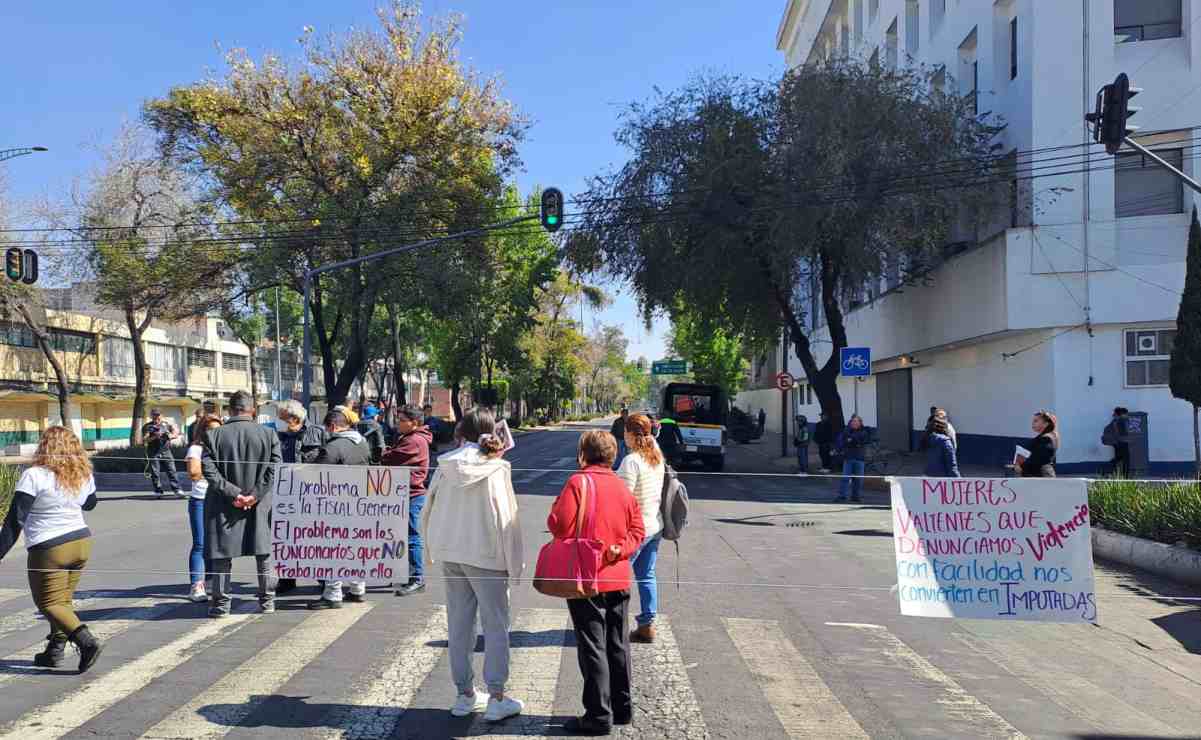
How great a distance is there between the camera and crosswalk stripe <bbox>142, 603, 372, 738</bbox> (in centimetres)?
524

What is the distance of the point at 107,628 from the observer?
7.48m

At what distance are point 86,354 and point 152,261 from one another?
22.9m

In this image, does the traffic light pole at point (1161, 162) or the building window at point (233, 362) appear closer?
the traffic light pole at point (1161, 162)

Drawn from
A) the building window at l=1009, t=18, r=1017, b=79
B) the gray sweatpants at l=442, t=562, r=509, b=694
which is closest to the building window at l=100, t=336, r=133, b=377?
the building window at l=1009, t=18, r=1017, b=79

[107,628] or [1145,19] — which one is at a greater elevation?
[1145,19]

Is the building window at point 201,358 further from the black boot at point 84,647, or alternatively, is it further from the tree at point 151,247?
the black boot at point 84,647

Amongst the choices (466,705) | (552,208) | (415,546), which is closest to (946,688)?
(466,705)

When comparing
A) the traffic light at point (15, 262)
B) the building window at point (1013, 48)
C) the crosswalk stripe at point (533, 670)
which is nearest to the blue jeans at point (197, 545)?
the crosswalk stripe at point (533, 670)

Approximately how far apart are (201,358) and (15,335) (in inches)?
857

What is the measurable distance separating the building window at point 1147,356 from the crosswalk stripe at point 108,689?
66.4 ft

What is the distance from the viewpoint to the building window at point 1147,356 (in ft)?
70.1

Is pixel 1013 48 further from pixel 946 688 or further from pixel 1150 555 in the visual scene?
pixel 946 688

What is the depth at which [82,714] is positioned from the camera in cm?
546

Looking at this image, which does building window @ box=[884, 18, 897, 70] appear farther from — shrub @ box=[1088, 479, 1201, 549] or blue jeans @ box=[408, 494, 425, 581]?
blue jeans @ box=[408, 494, 425, 581]
